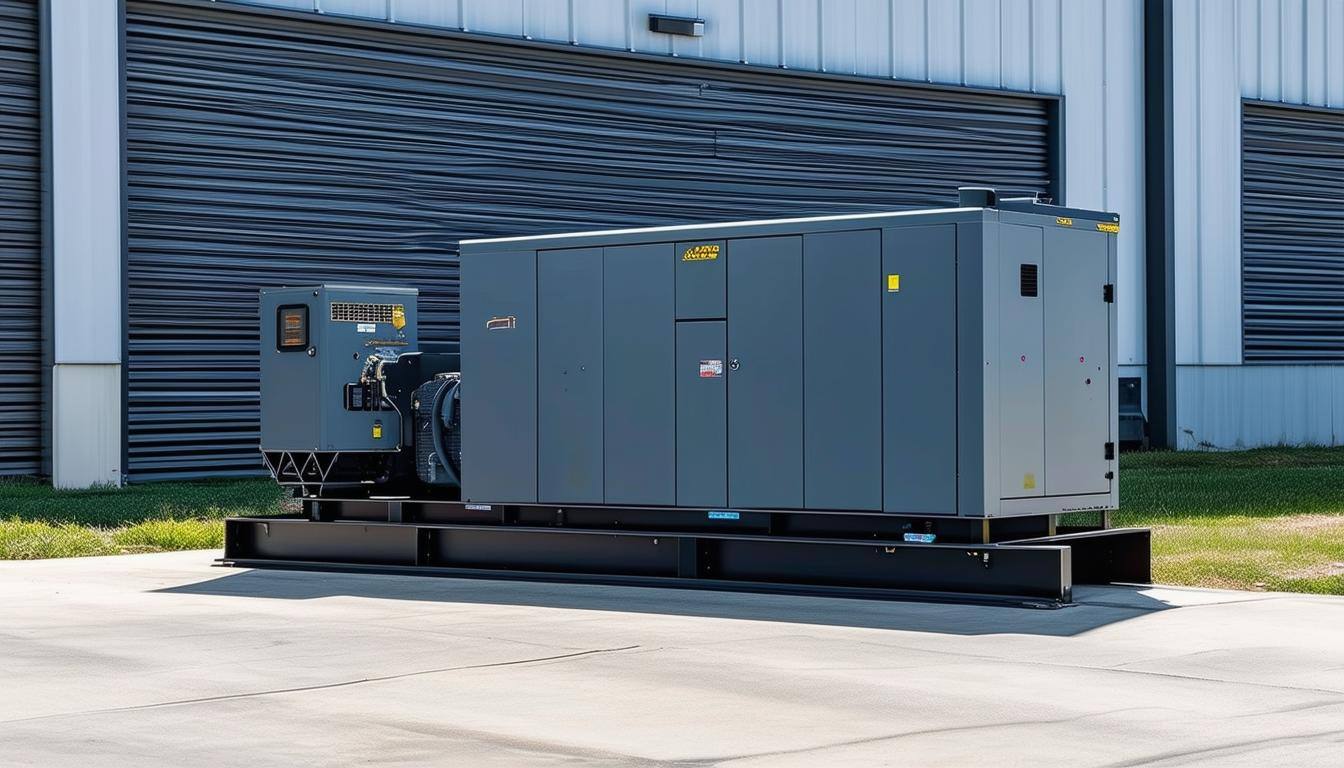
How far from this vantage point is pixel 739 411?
13.9 m

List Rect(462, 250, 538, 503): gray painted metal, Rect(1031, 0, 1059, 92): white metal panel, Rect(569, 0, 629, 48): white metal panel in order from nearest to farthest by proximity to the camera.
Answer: Rect(462, 250, 538, 503): gray painted metal < Rect(569, 0, 629, 48): white metal panel < Rect(1031, 0, 1059, 92): white metal panel

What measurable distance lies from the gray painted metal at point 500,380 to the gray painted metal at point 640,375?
0.75 meters

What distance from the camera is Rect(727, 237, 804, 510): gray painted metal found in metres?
13.6

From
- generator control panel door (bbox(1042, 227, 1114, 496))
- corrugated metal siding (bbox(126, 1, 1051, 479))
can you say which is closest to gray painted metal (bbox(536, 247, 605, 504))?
generator control panel door (bbox(1042, 227, 1114, 496))

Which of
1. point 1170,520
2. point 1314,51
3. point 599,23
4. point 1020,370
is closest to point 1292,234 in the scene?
point 1314,51

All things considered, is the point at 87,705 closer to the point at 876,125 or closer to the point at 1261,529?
the point at 1261,529

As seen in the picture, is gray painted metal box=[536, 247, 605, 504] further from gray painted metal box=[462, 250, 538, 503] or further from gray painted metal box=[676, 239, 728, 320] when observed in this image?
gray painted metal box=[676, 239, 728, 320]

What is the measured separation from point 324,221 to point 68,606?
11.9 m

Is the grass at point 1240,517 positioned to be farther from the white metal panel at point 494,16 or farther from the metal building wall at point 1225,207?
the white metal panel at point 494,16

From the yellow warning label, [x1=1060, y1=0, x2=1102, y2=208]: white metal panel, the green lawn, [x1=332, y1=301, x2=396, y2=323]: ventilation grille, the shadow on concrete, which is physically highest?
[x1=1060, y1=0, x2=1102, y2=208]: white metal panel

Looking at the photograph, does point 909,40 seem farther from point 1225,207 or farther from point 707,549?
point 707,549

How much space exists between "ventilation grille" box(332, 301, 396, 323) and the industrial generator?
0.03m

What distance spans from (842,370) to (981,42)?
58.1 feet

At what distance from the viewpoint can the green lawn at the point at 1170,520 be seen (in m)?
14.3
